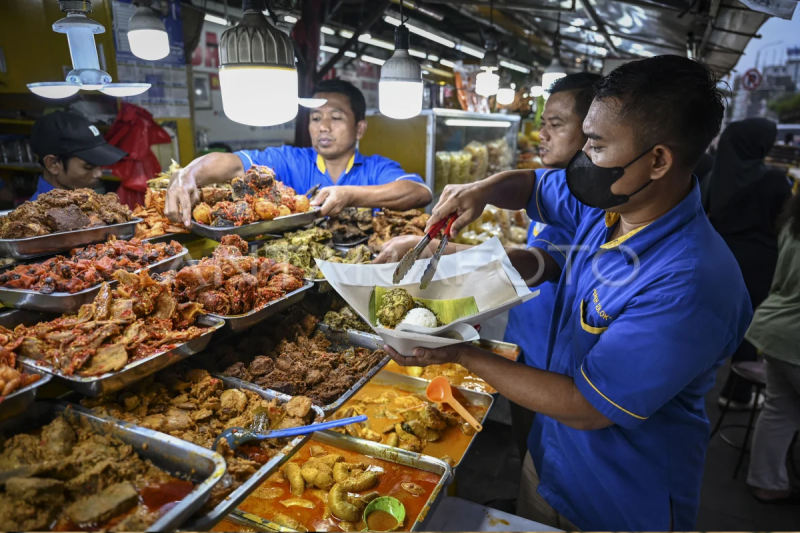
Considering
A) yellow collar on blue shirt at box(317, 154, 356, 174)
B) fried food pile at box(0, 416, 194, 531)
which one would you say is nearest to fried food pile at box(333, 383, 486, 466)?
fried food pile at box(0, 416, 194, 531)

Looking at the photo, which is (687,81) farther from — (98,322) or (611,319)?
(98,322)

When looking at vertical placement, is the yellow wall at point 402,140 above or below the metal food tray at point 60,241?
above

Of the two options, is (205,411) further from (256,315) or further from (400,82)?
(400,82)

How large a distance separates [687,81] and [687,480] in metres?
1.50

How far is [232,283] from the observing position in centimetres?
197

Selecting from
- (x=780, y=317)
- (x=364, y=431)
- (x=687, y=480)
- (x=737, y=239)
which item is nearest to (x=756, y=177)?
(x=737, y=239)

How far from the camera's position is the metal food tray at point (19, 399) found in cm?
125

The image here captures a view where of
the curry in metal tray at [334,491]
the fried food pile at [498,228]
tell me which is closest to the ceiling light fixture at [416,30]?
the fried food pile at [498,228]

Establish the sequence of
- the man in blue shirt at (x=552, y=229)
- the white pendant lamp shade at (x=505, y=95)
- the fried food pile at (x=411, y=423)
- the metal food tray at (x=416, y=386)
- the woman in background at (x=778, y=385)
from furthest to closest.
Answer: the white pendant lamp shade at (x=505, y=95), the woman in background at (x=778, y=385), the man in blue shirt at (x=552, y=229), the metal food tray at (x=416, y=386), the fried food pile at (x=411, y=423)

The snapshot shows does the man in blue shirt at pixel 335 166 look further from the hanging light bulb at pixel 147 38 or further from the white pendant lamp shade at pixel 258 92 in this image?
the white pendant lamp shade at pixel 258 92

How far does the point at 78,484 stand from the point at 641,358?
5.36 ft

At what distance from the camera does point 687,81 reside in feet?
5.11

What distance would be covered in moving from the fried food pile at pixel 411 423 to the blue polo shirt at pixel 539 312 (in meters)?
0.81

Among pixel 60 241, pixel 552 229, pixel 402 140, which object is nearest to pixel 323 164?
pixel 402 140
